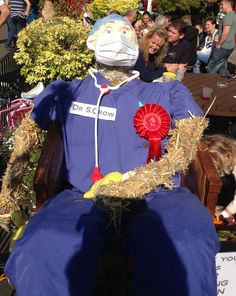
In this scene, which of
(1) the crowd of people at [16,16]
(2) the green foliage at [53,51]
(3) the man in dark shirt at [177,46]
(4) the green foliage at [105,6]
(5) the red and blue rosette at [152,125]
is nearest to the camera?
(5) the red and blue rosette at [152,125]

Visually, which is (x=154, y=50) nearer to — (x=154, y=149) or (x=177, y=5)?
(x=154, y=149)

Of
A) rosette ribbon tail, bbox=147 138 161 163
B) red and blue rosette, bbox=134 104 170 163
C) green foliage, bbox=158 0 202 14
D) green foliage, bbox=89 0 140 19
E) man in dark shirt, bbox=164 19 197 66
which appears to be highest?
red and blue rosette, bbox=134 104 170 163

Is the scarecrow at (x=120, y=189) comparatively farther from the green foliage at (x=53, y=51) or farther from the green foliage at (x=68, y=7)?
the green foliage at (x=68, y=7)

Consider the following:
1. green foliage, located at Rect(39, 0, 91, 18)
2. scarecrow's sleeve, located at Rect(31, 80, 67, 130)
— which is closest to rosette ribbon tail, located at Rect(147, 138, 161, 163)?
scarecrow's sleeve, located at Rect(31, 80, 67, 130)

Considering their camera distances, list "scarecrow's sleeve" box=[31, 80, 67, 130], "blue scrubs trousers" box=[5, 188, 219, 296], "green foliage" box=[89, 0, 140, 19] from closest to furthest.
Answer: "blue scrubs trousers" box=[5, 188, 219, 296], "scarecrow's sleeve" box=[31, 80, 67, 130], "green foliage" box=[89, 0, 140, 19]

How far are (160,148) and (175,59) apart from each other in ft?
12.7

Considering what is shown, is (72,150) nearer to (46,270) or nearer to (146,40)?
(46,270)

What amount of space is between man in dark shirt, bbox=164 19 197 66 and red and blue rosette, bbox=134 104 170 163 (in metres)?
3.72

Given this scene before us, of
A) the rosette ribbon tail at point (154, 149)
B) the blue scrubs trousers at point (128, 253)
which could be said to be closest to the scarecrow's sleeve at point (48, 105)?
the rosette ribbon tail at point (154, 149)

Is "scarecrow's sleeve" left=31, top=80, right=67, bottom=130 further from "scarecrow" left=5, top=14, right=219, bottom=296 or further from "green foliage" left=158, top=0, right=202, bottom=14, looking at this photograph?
"green foliage" left=158, top=0, right=202, bottom=14

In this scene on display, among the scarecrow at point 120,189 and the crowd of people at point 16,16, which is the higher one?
the scarecrow at point 120,189

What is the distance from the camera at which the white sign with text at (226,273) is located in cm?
213

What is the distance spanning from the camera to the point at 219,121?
5.61 meters

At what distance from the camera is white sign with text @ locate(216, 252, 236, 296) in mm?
2129
